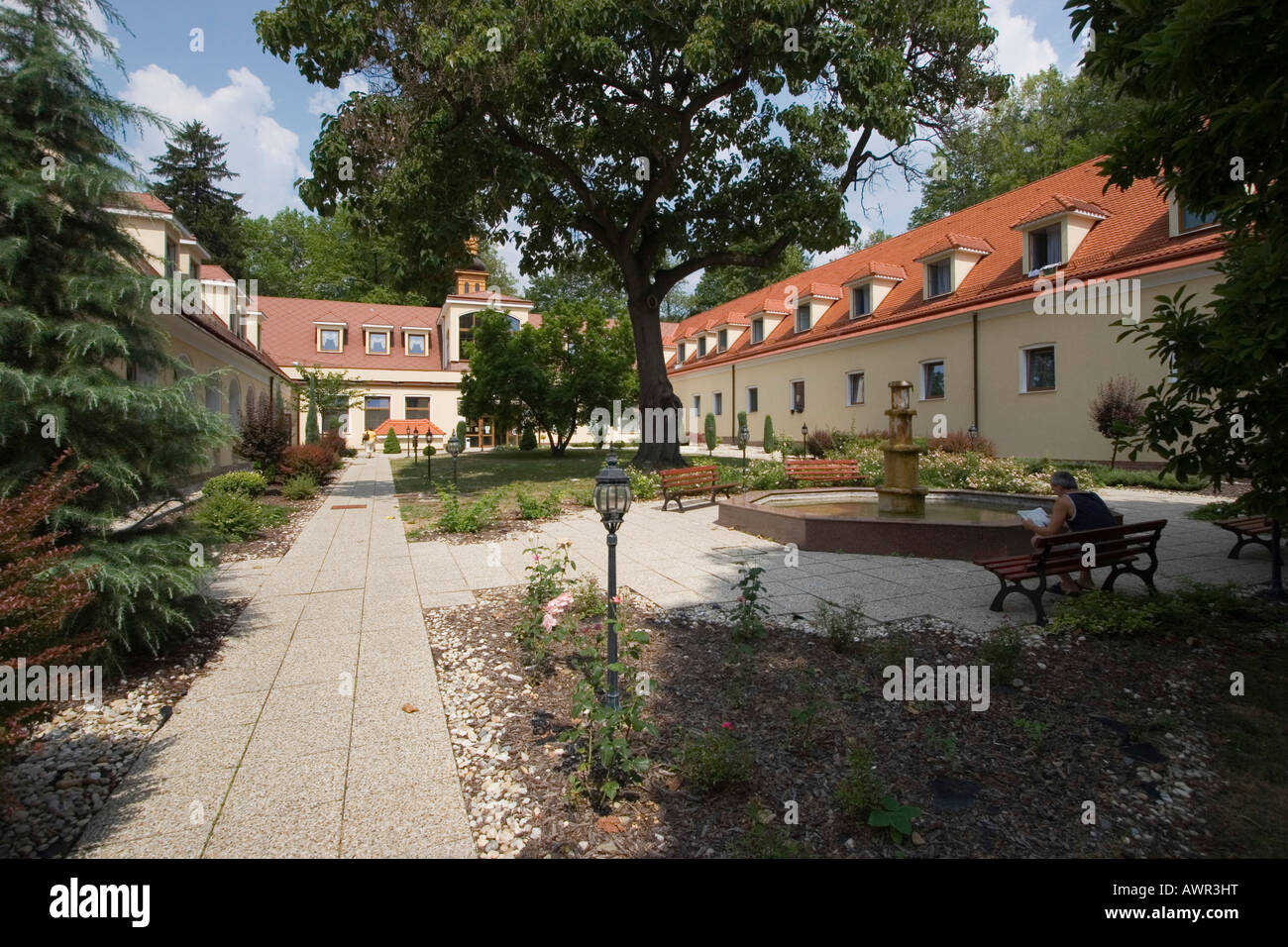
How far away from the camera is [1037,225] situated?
63.4 ft

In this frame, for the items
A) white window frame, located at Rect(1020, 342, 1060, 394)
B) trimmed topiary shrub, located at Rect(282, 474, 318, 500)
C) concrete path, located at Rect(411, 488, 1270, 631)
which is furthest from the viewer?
white window frame, located at Rect(1020, 342, 1060, 394)

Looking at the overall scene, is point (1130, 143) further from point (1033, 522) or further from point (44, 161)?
point (44, 161)

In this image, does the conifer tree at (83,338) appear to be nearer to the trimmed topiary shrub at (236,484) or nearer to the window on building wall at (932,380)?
the trimmed topiary shrub at (236,484)

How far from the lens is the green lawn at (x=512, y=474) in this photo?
16906 millimetres

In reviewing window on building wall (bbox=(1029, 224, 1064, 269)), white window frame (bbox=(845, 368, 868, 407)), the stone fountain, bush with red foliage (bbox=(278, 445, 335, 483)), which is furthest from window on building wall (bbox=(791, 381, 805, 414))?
bush with red foliage (bbox=(278, 445, 335, 483))

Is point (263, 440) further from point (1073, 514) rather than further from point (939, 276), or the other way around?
point (939, 276)

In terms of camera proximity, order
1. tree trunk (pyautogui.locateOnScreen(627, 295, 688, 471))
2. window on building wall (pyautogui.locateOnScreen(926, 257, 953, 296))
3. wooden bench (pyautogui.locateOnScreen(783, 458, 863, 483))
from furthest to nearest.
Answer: window on building wall (pyautogui.locateOnScreen(926, 257, 953, 296)), tree trunk (pyautogui.locateOnScreen(627, 295, 688, 471)), wooden bench (pyautogui.locateOnScreen(783, 458, 863, 483))

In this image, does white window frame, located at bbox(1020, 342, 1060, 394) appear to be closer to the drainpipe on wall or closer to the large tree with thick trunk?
the drainpipe on wall

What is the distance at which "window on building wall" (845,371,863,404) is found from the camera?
26625 mm

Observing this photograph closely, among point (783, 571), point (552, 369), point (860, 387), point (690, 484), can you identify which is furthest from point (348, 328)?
point (783, 571)

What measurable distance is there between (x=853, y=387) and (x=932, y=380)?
13.8 ft

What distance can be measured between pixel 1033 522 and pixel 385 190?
46.0 feet

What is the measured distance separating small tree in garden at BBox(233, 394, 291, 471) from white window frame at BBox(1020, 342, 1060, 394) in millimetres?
20740
